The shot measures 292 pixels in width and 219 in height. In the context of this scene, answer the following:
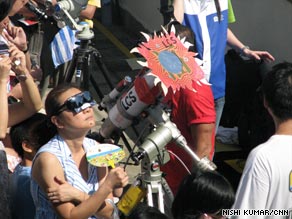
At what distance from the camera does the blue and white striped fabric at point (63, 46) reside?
610cm

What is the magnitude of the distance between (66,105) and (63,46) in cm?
278

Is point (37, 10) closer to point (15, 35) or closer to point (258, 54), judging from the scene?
point (15, 35)

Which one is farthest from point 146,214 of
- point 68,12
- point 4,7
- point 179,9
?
point 68,12

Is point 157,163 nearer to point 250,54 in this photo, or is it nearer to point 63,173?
point 63,173

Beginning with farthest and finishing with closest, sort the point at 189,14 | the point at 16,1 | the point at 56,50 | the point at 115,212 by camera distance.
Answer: the point at 56,50 → the point at 189,14 → the point at 16,1 → the point at 115,212

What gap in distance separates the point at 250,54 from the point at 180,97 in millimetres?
1274

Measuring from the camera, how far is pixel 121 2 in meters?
10.7

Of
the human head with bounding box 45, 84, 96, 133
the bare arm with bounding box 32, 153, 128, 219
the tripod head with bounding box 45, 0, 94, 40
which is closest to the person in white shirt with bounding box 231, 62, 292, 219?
the bare arm with bounding box 32, 153, 128, 219

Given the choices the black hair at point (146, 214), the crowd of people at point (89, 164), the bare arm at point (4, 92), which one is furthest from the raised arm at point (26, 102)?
the black hair at point (146, 214)

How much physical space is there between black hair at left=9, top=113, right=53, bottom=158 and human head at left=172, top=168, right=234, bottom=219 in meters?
0.98

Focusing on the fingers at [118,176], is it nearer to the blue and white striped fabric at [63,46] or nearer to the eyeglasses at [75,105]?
the eyeglasses at [75,105]

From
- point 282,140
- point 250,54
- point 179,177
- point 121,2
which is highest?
point 282,140

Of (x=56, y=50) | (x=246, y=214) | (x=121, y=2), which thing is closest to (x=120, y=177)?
(x=246, y=214)

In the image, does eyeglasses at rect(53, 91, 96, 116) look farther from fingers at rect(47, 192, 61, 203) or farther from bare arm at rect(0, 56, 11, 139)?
fingers at rect(47, 192, 61, 203)
